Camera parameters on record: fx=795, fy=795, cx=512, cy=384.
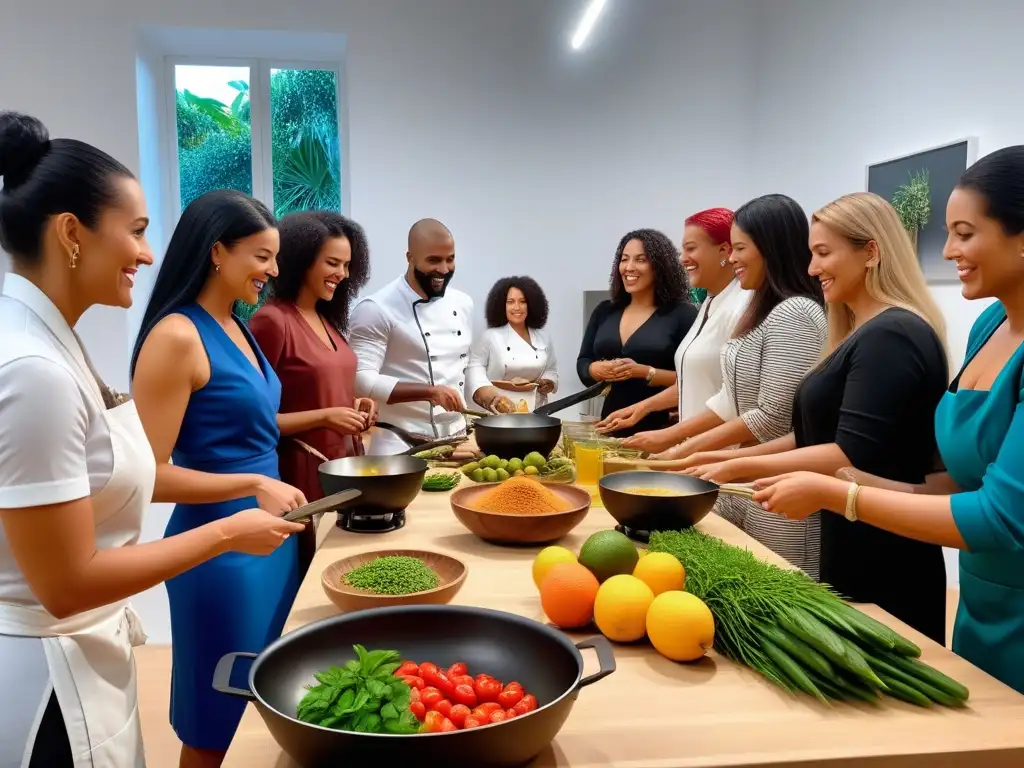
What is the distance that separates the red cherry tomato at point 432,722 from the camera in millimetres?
874

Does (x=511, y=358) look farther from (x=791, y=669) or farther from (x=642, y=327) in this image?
(x=791, y=669)

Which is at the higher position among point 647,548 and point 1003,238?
point 1003,238

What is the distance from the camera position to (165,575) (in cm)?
121

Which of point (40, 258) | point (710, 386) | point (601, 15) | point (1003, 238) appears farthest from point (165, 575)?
point (601, 15)

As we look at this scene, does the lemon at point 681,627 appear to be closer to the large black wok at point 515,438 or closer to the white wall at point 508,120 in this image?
the large black wok at point 515,438

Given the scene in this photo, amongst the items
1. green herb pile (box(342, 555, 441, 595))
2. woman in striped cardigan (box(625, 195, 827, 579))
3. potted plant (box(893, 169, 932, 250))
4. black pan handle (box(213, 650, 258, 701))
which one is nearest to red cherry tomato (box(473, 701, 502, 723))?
black pan handle (box(213, 650, 258, 701))

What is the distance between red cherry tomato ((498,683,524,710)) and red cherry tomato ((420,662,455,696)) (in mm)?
62

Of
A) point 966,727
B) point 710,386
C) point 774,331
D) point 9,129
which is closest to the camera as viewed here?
point 966,727

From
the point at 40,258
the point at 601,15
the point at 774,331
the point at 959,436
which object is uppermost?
the point at 601,15

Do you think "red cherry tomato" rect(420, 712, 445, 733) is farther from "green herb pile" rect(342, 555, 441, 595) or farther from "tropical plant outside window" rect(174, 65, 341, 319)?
"tropical plant outside window" rect(174, 65, 341, 319)

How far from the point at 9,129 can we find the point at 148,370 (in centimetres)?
69

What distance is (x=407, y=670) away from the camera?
1028mm

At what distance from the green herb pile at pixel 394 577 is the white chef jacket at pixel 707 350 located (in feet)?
5.54

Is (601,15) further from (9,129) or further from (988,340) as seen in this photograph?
(9,129)
